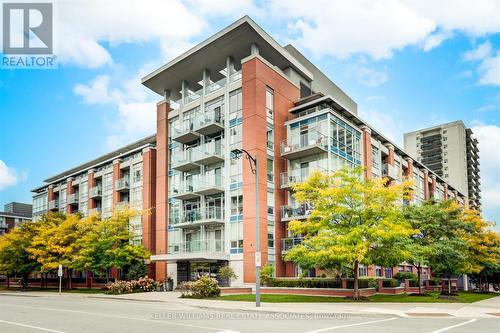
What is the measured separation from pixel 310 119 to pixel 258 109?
4.66 meters

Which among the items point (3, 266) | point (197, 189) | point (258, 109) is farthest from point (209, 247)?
point (3, 266)

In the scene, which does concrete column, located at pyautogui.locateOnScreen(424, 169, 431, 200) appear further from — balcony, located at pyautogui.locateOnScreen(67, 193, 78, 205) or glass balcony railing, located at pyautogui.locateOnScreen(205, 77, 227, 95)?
balcony, located at pyautogui.locateOnScreen(67, 193, 78, 205)

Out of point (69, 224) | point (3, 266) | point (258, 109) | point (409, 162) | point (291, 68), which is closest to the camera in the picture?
point (258, 109)

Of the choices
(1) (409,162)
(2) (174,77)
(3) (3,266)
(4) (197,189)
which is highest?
(2) (174,77)

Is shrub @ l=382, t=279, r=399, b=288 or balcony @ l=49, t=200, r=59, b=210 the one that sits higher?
balcony @ l=49, t=200, r=59, b=210

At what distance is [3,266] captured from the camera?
53.9 metres

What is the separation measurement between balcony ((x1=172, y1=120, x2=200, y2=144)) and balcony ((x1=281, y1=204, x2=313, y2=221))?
11.1 meters

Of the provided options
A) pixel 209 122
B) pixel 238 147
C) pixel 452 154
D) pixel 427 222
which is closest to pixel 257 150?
pixel 238 147

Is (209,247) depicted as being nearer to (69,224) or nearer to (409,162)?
(69,224)

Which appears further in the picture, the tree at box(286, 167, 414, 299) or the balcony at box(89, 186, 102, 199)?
the balcony at box(89, 186, 102, 199)

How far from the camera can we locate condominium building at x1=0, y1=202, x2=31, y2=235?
110125mm

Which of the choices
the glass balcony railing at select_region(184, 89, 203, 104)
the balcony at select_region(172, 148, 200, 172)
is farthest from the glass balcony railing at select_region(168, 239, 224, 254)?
the glass balcony railing at select_region(184, 89, 203, 104)

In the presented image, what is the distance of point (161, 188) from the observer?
4756cm

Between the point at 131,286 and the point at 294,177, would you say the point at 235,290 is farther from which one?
the point at 294,177
